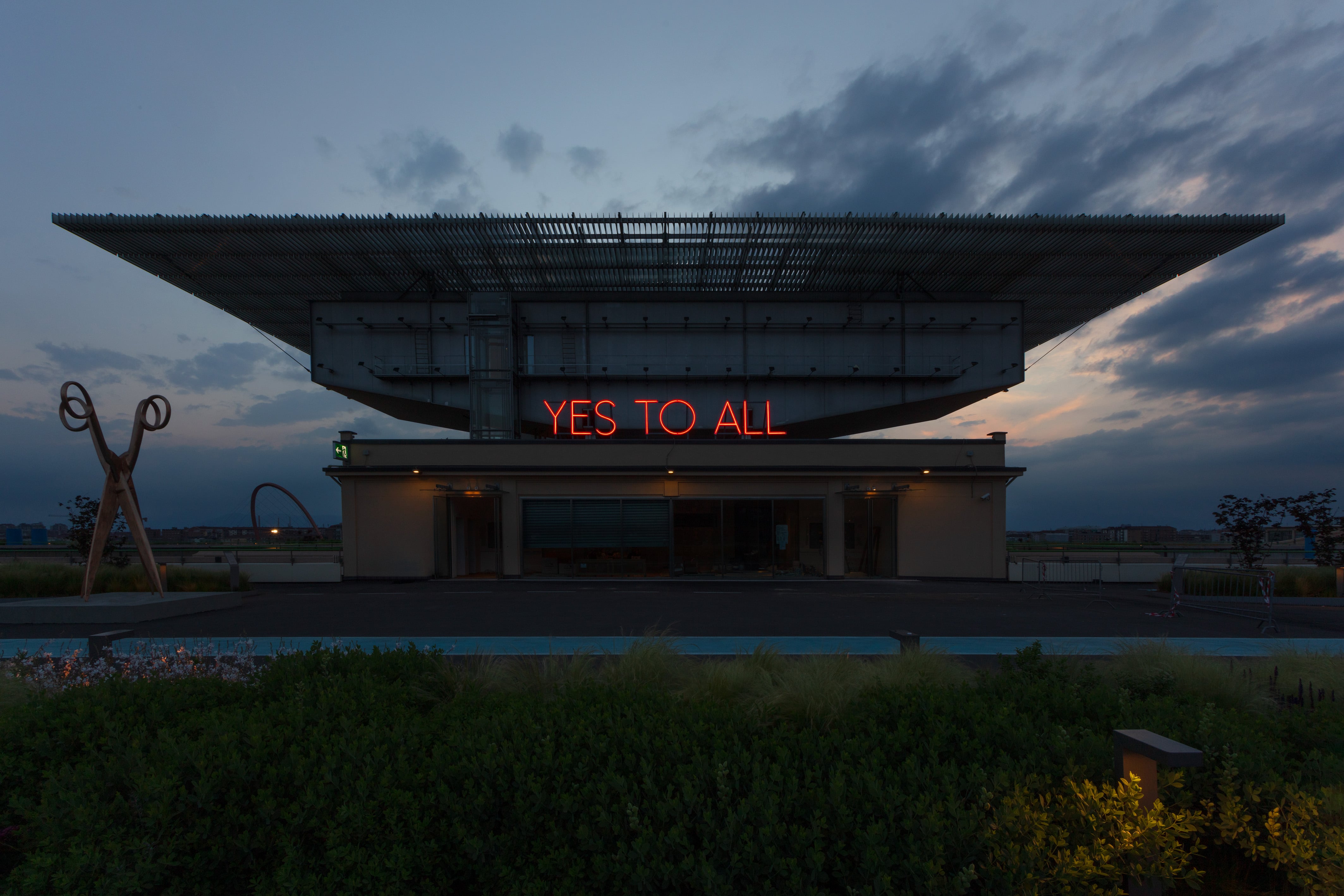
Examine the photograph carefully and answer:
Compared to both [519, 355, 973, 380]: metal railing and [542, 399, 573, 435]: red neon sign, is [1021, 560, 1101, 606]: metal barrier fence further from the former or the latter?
[542, 399, 573, 435]: red neon sign

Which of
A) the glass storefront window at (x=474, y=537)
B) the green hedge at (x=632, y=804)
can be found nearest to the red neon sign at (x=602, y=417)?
the glass storefront window at (x=474, y=537)

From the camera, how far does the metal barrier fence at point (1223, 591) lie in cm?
1313

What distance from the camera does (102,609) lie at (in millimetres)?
12055

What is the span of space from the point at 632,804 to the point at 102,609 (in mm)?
14668

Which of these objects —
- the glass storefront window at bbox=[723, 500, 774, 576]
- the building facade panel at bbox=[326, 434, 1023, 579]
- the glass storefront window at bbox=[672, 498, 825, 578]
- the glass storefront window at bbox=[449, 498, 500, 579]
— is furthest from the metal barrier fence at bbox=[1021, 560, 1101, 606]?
the glass storefront window at bbox=[449, 498, 500, 579]

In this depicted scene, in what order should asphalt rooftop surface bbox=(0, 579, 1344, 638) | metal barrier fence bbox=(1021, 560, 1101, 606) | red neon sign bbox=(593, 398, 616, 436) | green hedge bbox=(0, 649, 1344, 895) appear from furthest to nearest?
red neon sign bbox=(593, 398, 616, 436)
metal barrier fence bbox=(1021, 560, 1101, 606)
asphalt rooftop surface bbox=(0, 579, 1344, 638)
green hedge bbox=(0, 649, 1344, 895)

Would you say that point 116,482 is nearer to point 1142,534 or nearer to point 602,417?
point 602,417

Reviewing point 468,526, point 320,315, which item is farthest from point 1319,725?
point 320,315

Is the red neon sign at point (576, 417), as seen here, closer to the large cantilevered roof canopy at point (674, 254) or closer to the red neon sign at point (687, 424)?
the red neon sign at point (687, 424)

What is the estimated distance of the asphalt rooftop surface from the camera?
11047 mm

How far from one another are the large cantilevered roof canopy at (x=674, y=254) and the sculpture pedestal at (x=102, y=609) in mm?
15319

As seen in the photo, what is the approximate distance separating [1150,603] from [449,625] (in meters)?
16.8

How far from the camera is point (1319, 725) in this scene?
4.41 m

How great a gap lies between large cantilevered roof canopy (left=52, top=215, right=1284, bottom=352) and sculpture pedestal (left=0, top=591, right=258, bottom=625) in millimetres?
15319
